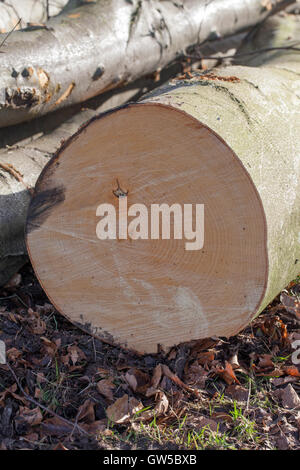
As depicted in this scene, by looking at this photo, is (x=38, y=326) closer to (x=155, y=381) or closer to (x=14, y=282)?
(x=14, y=282)

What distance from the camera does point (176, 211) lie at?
238 cm

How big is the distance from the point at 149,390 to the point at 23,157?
1.62 m

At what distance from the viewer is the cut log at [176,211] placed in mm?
2279

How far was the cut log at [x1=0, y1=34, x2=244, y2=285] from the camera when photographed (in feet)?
9.89

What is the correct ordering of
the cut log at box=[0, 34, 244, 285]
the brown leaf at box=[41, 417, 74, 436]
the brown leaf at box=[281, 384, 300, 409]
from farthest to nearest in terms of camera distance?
the cut log at box=[0, 34, 244, 285]
the brown leaf at box=[281, 384, 300, 409]
the brown leaf at box=[41, 417, 74, 436]

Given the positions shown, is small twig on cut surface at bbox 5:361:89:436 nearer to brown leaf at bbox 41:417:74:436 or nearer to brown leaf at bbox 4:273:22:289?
brown leaf at bbox 41:417:74:436

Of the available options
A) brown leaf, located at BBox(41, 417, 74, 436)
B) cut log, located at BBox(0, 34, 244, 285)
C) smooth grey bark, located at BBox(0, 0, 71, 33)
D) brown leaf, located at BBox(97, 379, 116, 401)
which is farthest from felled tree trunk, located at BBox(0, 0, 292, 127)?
brown leaf, located at BBox(41, 417, 74, 436)

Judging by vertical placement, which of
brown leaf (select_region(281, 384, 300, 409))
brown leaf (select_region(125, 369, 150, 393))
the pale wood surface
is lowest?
brown leaf (select_region(281, 384, 300, 409))

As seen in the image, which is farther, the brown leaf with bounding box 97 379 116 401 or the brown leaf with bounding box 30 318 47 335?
the brown leaf with bounding box 30 318 47 335

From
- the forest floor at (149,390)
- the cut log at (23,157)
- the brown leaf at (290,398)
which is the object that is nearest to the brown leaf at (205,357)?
the forest floor at (149,390)

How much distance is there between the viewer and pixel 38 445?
2.21 meters

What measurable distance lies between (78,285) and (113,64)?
1813mm

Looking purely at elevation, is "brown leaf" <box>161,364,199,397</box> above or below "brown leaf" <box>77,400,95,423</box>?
above

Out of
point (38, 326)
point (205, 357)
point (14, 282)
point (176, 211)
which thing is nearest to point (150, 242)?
point (176, 211)
